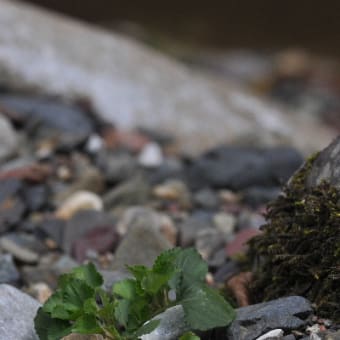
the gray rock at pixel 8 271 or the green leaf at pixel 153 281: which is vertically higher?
the green leaf at pixel 153 281

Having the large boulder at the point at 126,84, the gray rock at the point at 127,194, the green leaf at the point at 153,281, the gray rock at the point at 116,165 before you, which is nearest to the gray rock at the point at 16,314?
the green leaf at the point at 153,281

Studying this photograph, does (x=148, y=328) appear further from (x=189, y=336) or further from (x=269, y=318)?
(x=269, y=318)

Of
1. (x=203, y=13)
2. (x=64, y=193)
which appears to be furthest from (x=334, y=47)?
(x=64, y=193)

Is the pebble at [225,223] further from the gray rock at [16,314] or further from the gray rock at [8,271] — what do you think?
the gray rock at [16,314]

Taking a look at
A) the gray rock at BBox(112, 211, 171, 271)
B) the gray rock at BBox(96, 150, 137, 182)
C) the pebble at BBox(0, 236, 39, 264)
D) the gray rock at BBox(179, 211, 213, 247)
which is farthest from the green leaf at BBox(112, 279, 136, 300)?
the gray rock at BBox(96, 150, 137, 182)

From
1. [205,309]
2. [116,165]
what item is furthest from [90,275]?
[116,165]
